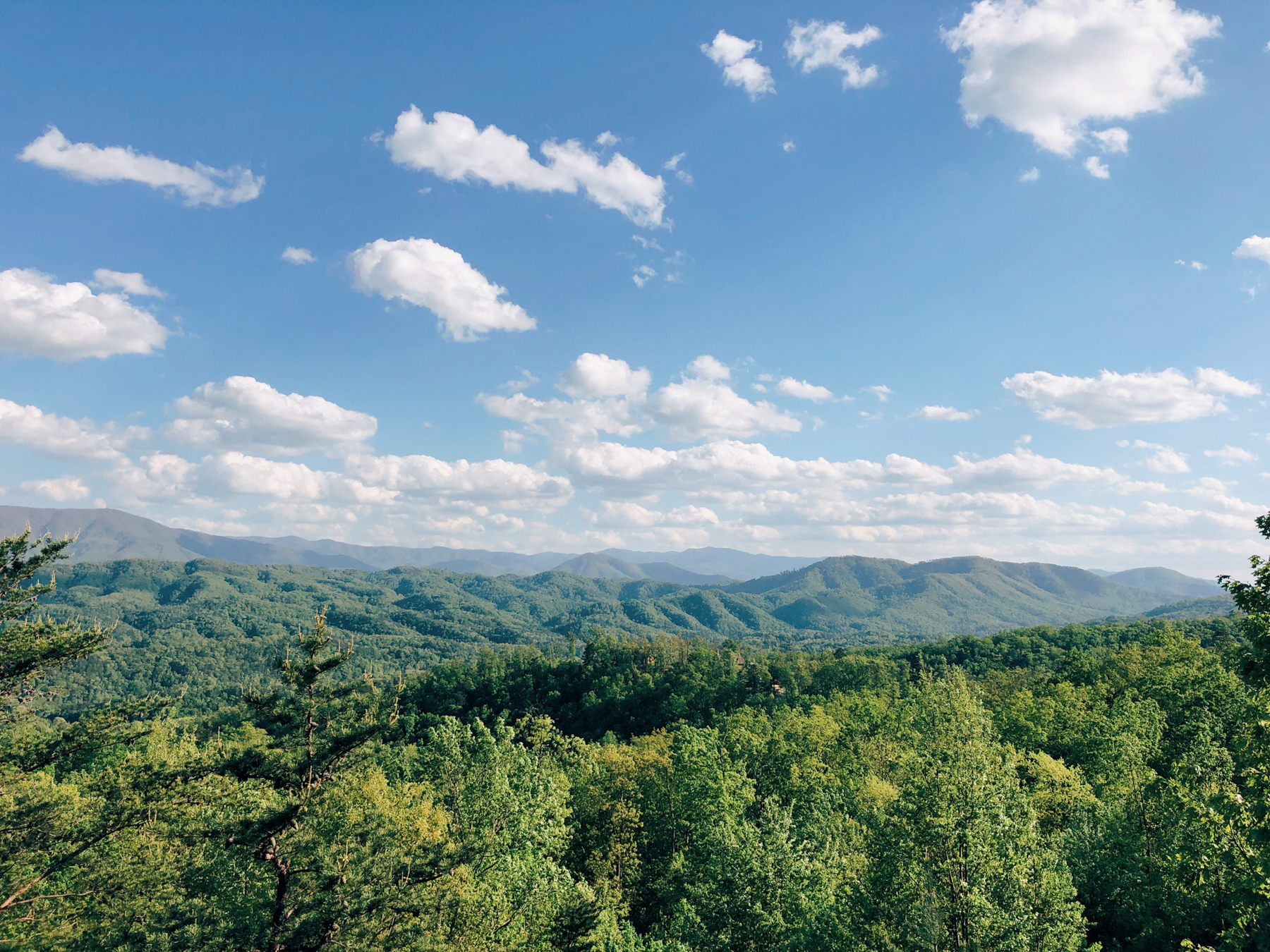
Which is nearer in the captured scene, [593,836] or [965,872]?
[965,872]

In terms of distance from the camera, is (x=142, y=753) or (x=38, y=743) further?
(x=142, y=753)

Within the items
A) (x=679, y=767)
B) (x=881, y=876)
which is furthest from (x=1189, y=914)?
(x=679, y=767)

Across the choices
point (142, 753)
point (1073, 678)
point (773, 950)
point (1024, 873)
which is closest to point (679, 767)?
point (773, 950)

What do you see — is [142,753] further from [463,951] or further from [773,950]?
[773,950]

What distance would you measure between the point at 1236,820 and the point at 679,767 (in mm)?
42399

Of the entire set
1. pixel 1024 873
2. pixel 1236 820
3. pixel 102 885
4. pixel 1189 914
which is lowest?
pixel 102 885

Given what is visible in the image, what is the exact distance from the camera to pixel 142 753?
5444 cm

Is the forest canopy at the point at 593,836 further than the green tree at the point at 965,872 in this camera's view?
No

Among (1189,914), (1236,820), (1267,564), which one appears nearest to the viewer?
(1236,820)

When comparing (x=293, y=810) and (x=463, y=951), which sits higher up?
(x=293, y=810)

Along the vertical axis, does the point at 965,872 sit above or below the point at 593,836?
above

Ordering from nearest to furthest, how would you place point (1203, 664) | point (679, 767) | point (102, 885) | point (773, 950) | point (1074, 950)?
point (1074, 950) < point (773, 950) < point (102, 885) < point (679, 767) < point (1203, 664)

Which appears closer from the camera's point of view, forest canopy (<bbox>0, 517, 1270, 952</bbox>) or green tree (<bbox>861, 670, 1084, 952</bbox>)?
forest canopy (<bbox>0, 517, 1270, 952</bbox>)

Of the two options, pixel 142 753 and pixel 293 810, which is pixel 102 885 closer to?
pixel 293 810
